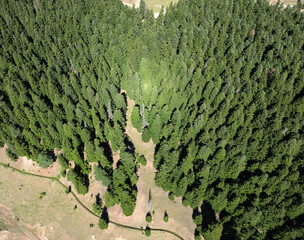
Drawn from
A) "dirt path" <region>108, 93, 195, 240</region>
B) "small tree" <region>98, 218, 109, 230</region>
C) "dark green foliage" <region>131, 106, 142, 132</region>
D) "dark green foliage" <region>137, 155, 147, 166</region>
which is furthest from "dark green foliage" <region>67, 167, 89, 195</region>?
"dark green foliage" <region>131, 106, 142, 132</region>

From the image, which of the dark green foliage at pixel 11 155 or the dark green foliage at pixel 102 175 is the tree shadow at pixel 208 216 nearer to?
the dark green foliage at pixel 102 175

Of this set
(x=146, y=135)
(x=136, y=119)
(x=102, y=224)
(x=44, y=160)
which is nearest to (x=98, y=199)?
(x=102, y=224)

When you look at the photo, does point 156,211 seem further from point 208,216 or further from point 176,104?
point 176,104

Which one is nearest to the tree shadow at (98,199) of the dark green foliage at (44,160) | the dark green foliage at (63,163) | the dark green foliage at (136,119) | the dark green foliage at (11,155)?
the dark green foliage at (63,163)

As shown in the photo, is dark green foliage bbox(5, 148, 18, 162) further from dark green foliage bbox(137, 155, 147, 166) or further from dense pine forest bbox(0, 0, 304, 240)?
dark green foliage bbox(137, 155, 147, 166)

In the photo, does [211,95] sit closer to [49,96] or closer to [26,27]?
[49,96]

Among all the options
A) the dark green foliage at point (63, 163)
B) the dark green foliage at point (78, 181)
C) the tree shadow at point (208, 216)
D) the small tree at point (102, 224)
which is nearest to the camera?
the small tree at point (102, 224)
